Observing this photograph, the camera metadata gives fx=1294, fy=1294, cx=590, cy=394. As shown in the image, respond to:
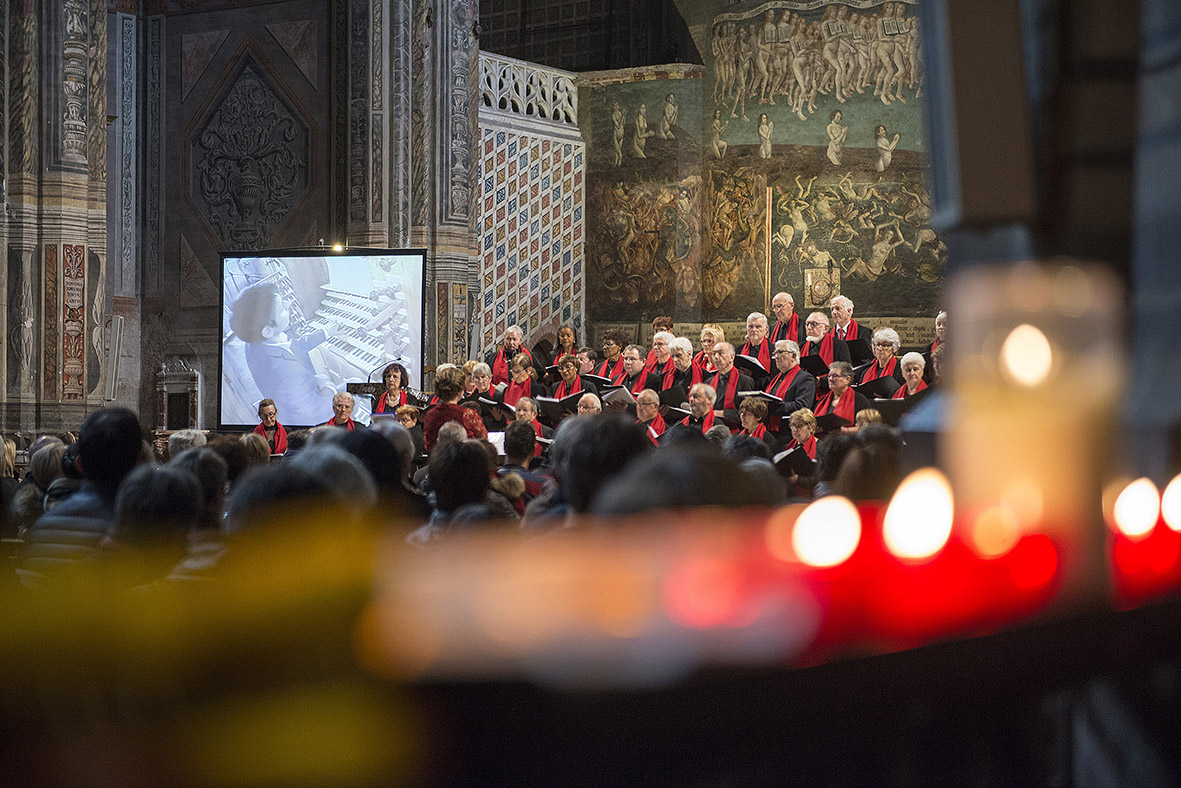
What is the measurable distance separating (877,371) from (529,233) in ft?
26.8

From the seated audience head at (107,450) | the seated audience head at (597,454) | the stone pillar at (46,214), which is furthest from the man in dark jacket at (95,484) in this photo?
the stone pillar at (46,214)

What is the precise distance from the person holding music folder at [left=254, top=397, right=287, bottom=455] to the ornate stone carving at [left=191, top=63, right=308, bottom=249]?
4.12 m

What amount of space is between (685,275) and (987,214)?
16472 millimetres

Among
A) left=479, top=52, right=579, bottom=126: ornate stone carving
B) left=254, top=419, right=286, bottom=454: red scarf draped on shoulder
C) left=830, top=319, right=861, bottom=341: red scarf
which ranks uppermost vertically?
left=479, top=52, right=579, bottom=126: ornate stone carving

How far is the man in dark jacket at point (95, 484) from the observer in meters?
3.21

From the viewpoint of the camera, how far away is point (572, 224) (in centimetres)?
1978

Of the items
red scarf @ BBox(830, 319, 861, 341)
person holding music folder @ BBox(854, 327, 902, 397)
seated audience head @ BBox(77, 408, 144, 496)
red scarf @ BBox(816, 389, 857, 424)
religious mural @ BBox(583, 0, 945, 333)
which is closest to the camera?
seated audience head @ BBox(77, 408, 144, 496)

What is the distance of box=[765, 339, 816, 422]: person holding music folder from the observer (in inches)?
446

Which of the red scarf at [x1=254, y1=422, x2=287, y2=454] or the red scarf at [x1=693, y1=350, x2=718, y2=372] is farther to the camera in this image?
the red scarf at [x1=693, y1=350, x2=718, y2=372]

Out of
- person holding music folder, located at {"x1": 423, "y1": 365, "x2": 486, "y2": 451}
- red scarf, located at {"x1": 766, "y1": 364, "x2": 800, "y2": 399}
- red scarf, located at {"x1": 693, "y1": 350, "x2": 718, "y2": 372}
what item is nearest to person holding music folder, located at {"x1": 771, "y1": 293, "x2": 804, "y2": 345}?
red scarf, located at {"x1": 693, "y1": 350, "x2": 718, "y2": 372}

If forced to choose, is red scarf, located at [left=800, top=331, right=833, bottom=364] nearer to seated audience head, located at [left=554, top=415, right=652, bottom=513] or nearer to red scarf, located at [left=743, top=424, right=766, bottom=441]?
red scarf, located at [left=743, top=424, right=766, bottom=441]

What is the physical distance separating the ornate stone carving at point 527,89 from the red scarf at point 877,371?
8226 millimetres

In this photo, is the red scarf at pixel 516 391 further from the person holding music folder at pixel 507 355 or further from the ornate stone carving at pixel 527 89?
the ornate stone carving at pixel 527 89

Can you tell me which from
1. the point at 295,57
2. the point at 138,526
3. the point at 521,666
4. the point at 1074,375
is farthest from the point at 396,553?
the point at 295,57
